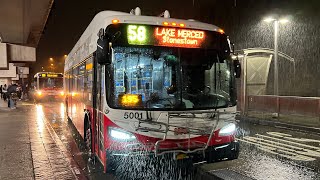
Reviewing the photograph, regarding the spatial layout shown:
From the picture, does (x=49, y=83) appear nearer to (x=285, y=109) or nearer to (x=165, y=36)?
(x=285, y=109)

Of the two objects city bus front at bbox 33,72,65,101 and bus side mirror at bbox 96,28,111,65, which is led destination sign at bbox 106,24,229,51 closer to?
bus side mirror at bbox 96,28,111,65

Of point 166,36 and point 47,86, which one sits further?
point 47,86

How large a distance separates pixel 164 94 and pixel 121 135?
3.39 ft

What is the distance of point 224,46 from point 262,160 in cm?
306

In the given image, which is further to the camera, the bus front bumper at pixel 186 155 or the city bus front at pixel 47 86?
the city bus front at pixel 47 86

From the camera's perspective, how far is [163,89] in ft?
19.4

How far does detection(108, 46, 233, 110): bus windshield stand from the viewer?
19.0 ft

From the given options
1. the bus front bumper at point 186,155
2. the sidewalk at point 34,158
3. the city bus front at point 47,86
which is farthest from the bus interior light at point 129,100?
the city bus front at point 47,86

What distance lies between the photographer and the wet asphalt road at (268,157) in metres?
6.71

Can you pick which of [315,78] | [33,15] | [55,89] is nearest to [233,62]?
[33,15]

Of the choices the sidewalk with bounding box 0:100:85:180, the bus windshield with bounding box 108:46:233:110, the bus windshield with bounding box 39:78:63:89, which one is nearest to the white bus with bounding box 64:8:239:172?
the bus windshield with bounding box 108:46:233:110

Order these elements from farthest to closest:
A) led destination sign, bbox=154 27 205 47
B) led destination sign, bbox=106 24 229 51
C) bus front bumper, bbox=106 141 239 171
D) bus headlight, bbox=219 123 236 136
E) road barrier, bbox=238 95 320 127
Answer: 1. road barrier, bbox=238 95 320 127
2. bus headlight, bbox=219 123 236 136
3. led destination sign, bbox=154 27 205 47
4. led destination sign, bbox=106 24 229 51
5. bus front bumper, bbox=106 141 239 171

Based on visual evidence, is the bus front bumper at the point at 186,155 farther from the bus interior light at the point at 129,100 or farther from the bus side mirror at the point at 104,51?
the bus side mirror at the point at 104,51

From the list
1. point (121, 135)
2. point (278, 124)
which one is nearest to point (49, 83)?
point (278, 124)
